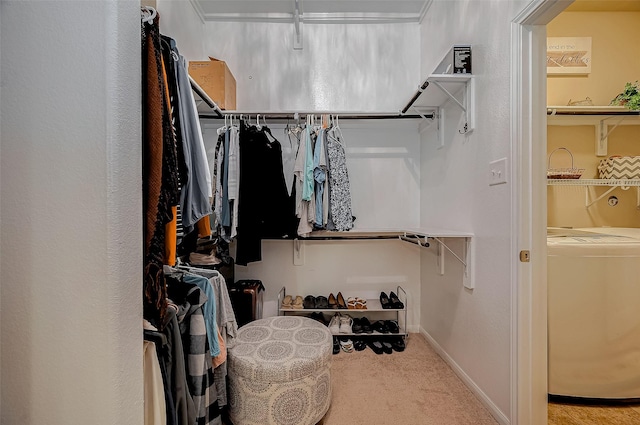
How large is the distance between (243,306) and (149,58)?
1.76 metres

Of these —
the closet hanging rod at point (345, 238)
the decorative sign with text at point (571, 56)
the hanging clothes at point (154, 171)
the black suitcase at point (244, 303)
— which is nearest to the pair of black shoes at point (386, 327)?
the closet hanging rod at point (345, 238)

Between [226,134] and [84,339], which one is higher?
[226,134]

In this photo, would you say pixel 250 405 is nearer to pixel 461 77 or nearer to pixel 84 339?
pixel 84 339

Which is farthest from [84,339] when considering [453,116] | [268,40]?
[268,40]

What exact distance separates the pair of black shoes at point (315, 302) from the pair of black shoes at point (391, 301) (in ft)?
1.60

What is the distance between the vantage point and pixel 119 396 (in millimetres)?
664

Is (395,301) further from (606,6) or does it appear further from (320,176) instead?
(606,6)

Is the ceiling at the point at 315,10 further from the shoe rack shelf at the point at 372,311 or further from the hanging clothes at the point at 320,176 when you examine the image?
the shoe rack shelf at the point at 372,311

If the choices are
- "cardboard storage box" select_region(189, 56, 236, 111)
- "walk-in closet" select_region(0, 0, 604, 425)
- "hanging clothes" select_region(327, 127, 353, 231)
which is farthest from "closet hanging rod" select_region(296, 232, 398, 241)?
"cardboard storage box" select_region(189, 56, 236, 111)

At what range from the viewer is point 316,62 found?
8.15ft

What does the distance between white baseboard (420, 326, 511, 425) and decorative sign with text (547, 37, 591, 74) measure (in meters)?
2.17

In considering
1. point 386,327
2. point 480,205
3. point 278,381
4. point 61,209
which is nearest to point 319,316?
point 386,327

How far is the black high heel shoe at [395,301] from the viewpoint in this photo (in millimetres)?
2227

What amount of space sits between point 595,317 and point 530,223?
74cm
